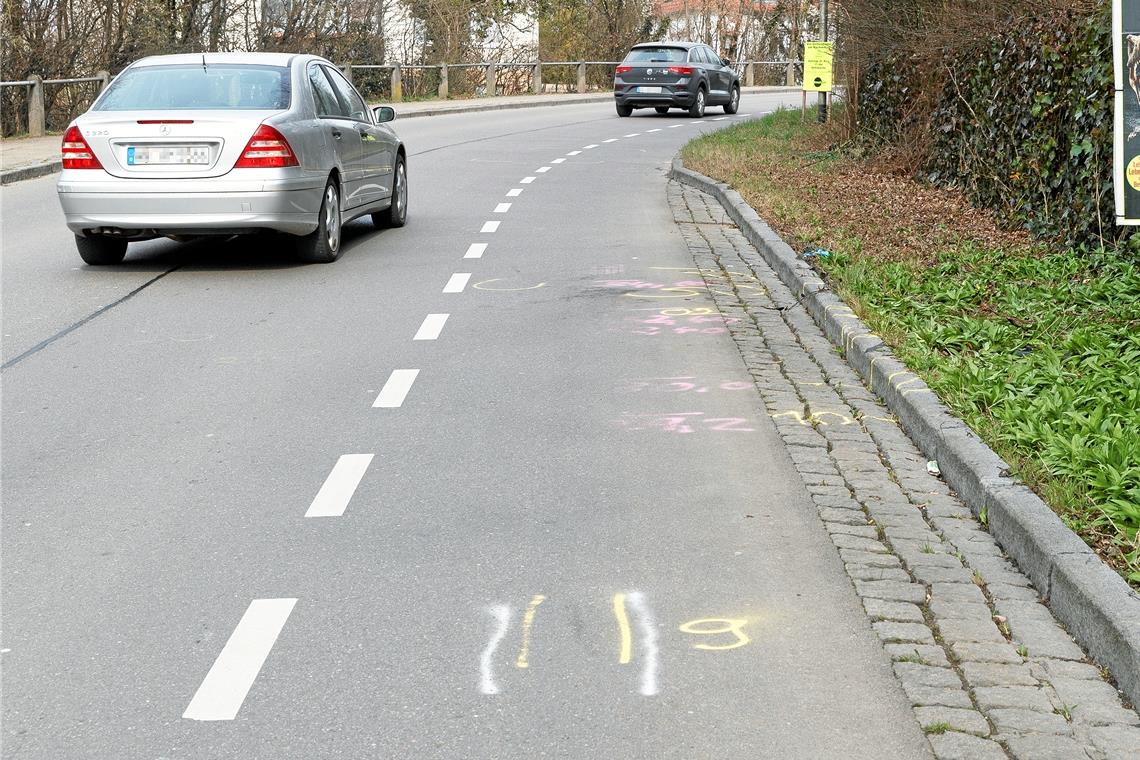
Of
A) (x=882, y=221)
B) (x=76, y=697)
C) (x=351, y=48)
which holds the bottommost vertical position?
(x=76, y=697)

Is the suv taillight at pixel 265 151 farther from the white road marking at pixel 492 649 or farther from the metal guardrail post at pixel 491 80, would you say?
the metal guardrail post at pixel 491 80

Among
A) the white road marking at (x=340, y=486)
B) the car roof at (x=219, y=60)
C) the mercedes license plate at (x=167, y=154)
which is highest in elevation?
the car roof at (x=219, y=60)

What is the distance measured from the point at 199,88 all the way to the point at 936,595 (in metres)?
8.76

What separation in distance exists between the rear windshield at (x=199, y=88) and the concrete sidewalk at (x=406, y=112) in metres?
8.90

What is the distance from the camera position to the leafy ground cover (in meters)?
5.65

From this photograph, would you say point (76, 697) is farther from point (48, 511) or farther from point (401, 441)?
point (401, 441)

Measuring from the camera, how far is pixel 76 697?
4.13m

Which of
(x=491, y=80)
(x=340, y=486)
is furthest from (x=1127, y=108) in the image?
(x=491, y=80)

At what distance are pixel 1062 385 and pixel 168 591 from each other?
13.6 feet

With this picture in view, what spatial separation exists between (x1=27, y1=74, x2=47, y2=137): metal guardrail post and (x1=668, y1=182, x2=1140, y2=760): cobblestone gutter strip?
21.9m

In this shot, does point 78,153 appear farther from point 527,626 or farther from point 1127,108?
point 527,626

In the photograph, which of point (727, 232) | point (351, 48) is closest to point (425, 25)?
point (351, 48)

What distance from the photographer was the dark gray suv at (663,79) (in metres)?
37.1

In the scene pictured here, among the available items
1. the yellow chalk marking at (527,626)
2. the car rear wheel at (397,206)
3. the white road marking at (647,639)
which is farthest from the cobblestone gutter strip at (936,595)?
the car rear wheel at (397,206)
